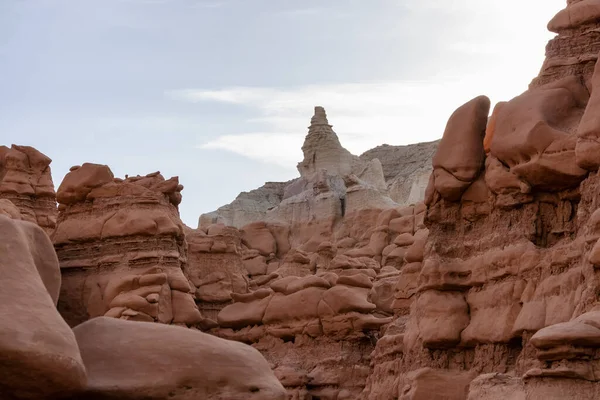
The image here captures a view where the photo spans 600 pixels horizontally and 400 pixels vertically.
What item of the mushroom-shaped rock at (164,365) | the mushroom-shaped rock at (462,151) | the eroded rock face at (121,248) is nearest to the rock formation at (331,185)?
the eroded rock face at (121,248)

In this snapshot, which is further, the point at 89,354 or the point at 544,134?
the point at 544,134

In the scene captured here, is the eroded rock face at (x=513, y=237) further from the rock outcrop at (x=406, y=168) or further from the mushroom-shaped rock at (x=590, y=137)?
the rock outcrop at (x=406, y=168)

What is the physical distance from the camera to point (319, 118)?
76.1 metres

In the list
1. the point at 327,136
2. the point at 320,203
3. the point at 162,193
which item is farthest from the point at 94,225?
the point at 327,136

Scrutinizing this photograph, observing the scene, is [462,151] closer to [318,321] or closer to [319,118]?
[318,321]

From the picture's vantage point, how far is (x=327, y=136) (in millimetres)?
75625

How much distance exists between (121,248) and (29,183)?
6801 mm

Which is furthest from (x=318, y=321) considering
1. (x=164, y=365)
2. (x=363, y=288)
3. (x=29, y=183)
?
(x=164, y=365)

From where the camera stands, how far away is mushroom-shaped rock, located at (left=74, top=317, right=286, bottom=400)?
1060 cm

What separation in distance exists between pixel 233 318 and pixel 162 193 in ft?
13.2

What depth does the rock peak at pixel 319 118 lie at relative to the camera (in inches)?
2987

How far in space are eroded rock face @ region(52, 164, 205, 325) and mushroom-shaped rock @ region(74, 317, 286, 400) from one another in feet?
54.4

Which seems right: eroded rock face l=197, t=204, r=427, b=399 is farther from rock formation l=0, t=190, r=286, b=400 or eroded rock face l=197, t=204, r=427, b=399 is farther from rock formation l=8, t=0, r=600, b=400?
rock formation l=0, t=190, r=286, b=400

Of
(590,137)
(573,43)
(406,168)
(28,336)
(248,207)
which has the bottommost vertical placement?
(28,336)
